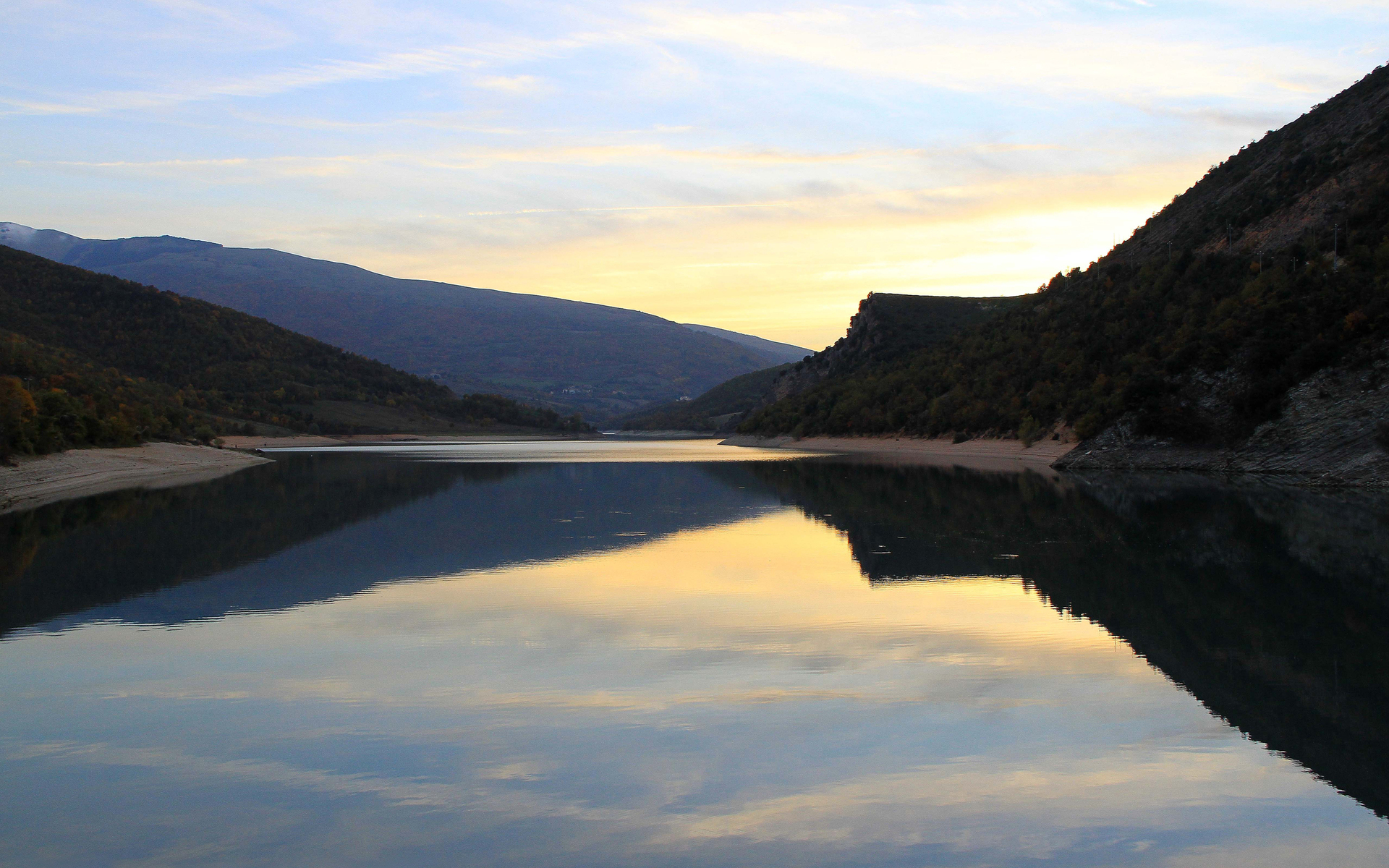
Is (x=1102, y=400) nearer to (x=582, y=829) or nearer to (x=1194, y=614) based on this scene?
(x=1194, y=614)

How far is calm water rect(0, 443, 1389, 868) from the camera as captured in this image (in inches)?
267

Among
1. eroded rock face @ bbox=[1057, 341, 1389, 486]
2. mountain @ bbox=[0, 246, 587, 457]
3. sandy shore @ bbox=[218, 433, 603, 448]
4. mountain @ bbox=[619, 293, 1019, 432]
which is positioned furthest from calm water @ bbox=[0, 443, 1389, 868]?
mountain @ bbox=[619, 293, 1019, 432]

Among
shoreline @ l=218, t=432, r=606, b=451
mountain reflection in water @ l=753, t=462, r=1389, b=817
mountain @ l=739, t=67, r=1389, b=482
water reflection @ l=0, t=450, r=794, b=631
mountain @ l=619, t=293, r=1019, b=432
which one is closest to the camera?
mountain reflection in water @ l=753, t=462, r=1389, b=817

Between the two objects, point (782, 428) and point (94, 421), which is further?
point (782, 428)

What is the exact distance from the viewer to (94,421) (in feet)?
171

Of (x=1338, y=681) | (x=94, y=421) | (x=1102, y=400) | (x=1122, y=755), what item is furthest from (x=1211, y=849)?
(x=94, y=421)

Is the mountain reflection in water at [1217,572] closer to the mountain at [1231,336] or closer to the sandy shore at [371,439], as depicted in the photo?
the mountain at [1231,336]

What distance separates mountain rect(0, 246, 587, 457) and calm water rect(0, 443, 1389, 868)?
155ft

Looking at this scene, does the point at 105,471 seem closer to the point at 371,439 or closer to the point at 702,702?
the point at 702,702

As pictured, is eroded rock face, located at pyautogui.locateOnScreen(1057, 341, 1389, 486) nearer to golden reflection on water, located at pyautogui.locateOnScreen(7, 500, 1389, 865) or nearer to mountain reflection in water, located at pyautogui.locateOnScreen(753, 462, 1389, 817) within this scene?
mountain reflection in water, located at pyautogui.locateOnScreen(753, 462, 1389, 817)

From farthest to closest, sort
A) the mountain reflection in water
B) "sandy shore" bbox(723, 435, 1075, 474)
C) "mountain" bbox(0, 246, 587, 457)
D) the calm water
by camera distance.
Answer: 1. "mountain" bbox(0, 246, 587, 457)
2. "sandy shore" bbox(723, 435, 1075, 474)
3. the mountain reflection in water
4. the calm water

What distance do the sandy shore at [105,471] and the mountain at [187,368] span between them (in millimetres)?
2427

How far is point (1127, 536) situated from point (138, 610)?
19203 mm

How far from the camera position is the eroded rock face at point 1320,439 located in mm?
34781
